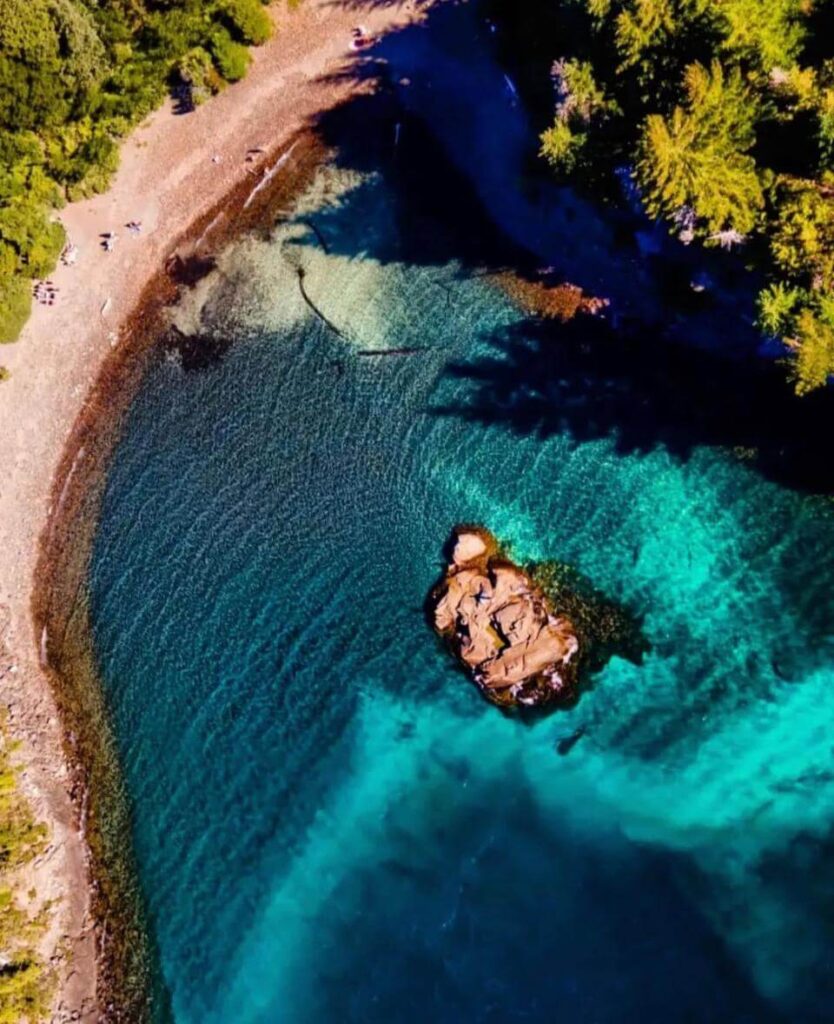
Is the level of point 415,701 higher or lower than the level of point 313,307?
lower

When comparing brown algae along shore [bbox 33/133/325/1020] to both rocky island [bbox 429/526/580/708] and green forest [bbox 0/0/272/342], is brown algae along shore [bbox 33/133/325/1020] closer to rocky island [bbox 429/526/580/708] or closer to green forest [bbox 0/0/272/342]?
green forest [bbox 0/0/272/342]

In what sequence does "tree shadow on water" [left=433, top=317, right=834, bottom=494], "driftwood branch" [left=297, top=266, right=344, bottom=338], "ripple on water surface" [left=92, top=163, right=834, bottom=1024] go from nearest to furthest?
1. "ripple on water surface" [left=92, top=163, right=834, bottom=1024]
2. "tree shadow on water" [left=433, top=317, right=834, bottom=494]
3. "driftwood branch" [left=297, top=266, right=344, bottom=338]

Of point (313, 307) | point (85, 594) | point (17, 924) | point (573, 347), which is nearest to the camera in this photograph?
point (573, 347)

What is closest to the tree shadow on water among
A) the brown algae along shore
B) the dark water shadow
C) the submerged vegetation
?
the dark water shadow

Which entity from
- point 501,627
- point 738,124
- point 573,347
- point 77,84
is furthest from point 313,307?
point 738,124

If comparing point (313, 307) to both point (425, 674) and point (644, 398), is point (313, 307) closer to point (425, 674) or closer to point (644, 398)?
point (644, 398)

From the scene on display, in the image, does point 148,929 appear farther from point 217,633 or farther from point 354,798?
point 217,633

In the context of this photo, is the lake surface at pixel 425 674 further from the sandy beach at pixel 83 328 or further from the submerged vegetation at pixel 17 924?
the submerged vegetation at pixel 17 924

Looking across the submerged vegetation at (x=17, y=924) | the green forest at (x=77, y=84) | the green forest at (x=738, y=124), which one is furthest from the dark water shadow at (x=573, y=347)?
the submerged vegetation at (x=17, y=924)
